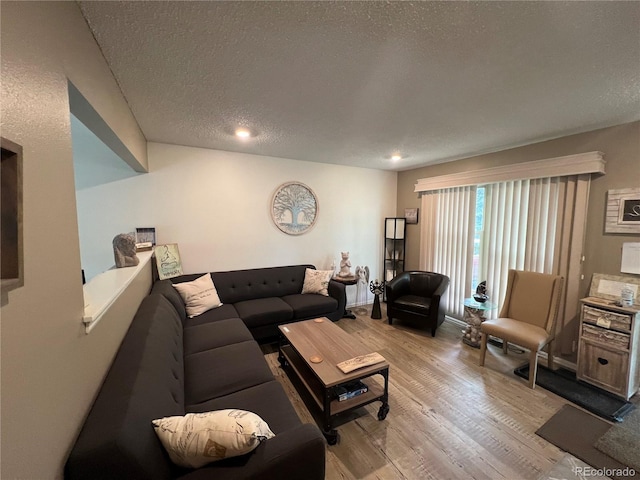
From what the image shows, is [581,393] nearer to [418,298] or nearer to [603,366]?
[603,366]

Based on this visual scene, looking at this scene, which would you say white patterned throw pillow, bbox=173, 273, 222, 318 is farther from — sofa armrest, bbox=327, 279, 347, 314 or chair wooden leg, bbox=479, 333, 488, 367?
chair wooden leg, bbox=479, 333, 488, 367

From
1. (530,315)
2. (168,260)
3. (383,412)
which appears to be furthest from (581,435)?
(168,260)

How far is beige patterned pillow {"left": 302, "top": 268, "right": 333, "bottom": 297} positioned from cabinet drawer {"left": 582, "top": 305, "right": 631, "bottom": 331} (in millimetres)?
2626


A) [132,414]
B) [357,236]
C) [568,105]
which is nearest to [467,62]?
[568,105]

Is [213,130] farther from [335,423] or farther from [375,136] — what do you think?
[335,423]

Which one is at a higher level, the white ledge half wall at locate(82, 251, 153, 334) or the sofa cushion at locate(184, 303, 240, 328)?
the white ledge half wall at locate(82, 251, 153, 334)

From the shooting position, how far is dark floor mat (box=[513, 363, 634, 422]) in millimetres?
1958

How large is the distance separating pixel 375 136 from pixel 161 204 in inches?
102

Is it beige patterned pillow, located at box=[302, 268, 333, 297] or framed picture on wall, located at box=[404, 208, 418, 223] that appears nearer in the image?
beige patterned pillow, located at box=[302, 268, 333, 297]

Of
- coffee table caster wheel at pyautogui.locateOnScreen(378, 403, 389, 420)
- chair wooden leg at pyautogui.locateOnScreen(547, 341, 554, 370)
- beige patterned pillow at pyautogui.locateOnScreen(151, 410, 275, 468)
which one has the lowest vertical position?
coffee table caster wheel at pyautogui.locateOnScreen(378, 403, 389, 420)

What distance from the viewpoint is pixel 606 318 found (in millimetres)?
2139

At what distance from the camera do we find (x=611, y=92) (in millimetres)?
1694

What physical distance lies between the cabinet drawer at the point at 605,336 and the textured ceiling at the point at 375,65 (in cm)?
181

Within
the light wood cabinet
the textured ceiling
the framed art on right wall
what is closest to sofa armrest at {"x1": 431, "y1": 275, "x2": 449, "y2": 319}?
the light wood cabinet
